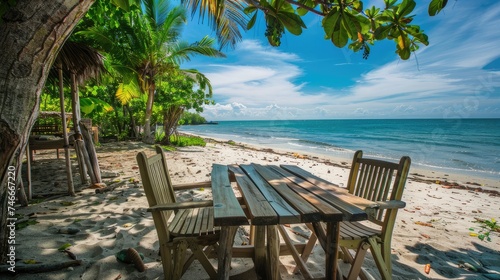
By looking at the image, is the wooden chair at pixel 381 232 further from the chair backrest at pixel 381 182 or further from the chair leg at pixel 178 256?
the chair leg at pixel 178 256

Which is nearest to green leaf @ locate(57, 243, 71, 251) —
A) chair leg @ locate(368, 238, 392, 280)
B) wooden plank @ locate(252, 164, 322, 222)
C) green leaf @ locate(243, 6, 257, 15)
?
wooden plank @ locate(252, 164, 322, 222)

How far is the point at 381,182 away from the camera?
1968 millimetres

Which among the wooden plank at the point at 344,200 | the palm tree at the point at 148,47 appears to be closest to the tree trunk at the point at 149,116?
the palm tree at the point at 148,47

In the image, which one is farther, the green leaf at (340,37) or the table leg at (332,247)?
the green leaf at (340,37)

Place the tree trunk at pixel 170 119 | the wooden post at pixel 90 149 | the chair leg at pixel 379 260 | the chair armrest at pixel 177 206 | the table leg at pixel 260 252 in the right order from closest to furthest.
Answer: the chair armrest at pixel 177 206 < the chair leg at pixel 379 260 < the table leg at pixel 260 252 < the wooden post at pixel 90 149 < the tree trunk at pixel 170 119

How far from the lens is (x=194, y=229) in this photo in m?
1.75

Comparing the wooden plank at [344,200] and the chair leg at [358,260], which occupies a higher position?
the wooden plank at [344,200]

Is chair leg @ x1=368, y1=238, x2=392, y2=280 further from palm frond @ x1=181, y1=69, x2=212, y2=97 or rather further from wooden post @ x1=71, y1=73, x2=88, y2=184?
palm frond @ x1=181, y1=69, x2=212, y2=97

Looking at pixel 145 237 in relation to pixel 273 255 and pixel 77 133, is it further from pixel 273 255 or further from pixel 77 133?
pixel 77 133

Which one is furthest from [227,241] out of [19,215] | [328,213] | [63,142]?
[63,142]

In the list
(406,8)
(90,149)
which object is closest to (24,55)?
(406,8)

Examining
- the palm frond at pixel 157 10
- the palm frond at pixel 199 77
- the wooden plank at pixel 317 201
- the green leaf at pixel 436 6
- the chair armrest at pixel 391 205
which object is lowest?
the chair armrest at pixel 391 205

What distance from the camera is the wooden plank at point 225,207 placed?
1218 millimetres

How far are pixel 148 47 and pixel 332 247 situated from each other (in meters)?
10.2
